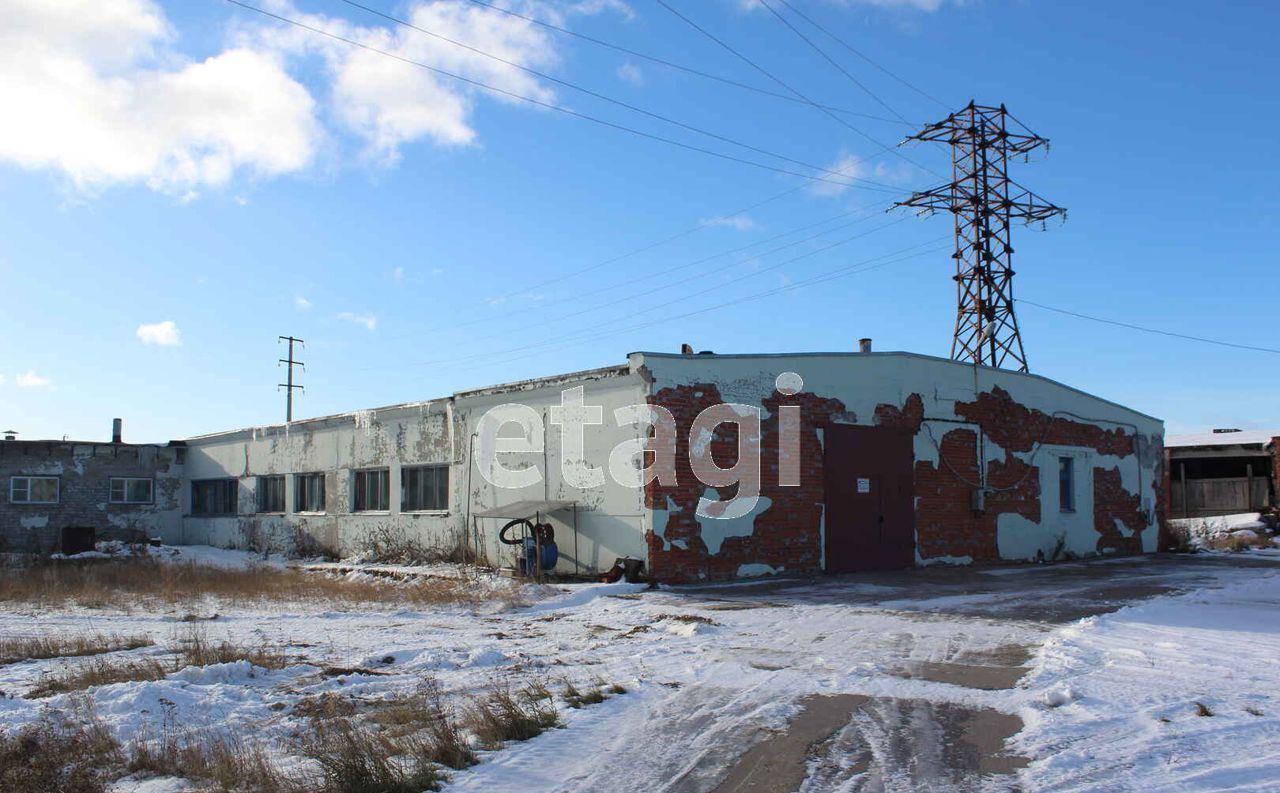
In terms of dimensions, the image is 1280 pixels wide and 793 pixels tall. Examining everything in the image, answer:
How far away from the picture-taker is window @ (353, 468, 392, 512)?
23.2m

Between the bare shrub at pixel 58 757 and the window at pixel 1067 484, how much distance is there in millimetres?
22445

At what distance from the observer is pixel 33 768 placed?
18.0 ft

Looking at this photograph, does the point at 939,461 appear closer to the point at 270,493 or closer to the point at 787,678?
the point at 787,678

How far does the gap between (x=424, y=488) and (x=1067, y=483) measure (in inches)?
627

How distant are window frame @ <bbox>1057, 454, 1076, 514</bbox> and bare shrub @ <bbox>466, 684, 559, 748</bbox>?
776 inches

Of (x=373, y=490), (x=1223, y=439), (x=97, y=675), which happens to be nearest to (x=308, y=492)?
(x=373, y=490)

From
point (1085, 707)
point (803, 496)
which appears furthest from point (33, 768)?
point (803, 496)

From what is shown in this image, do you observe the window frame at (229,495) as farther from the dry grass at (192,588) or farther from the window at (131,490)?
the dry grass at (192,588)

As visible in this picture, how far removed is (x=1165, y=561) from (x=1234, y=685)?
17.1 metres

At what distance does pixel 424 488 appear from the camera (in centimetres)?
2186

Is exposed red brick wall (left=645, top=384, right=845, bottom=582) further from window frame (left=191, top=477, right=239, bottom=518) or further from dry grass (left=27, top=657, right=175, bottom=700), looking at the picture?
window frame (left=191, top=477, right=239, bottom=518)

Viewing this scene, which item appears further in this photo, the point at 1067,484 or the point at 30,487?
the point at 30,487

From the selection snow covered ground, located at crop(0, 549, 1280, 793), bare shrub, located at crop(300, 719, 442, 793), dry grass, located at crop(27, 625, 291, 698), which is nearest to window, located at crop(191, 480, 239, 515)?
snow covered ground, located at crop(0, 549, 1280, 793)

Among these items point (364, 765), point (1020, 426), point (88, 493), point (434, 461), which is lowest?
point (364, 765)
